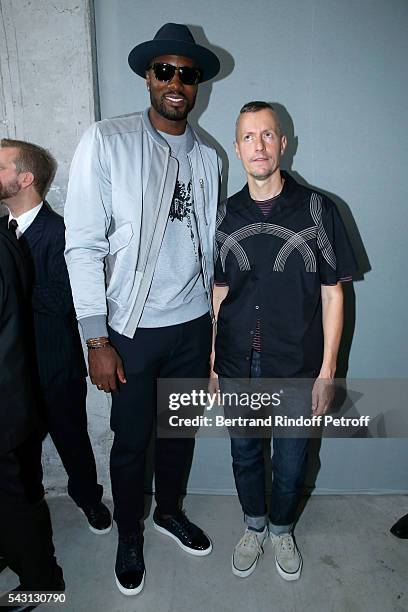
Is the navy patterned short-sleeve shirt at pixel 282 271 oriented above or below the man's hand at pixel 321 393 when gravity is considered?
above

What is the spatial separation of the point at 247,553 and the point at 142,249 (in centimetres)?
161

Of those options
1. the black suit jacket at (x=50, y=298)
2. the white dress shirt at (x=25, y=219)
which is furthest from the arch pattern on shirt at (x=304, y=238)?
the white dress shirt at (x=25, y=219)

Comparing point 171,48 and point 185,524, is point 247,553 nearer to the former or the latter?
point 185,524

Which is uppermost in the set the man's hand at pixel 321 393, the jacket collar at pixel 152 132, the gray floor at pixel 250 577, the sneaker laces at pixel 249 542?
the jacket collar at pixel 152 132

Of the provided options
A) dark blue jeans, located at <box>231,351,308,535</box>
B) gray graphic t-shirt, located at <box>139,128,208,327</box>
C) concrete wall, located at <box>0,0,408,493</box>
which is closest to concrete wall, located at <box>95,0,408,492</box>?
concrete wall, located at <box>0,0,408,493</box>

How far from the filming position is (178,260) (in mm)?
2014

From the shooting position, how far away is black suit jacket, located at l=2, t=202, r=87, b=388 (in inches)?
83.0

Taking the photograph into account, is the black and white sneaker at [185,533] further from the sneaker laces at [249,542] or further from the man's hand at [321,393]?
the man's hand at [321,393]

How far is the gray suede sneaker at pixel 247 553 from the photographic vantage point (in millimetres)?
2250

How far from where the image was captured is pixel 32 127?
90.2 inches

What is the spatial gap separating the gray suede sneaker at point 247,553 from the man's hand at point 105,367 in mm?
1124

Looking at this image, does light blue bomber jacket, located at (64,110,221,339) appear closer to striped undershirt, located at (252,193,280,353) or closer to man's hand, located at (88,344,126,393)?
man's hand, located at (88,344,126,393)

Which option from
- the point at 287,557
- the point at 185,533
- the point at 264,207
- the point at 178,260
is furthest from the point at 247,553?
the point at 264,207

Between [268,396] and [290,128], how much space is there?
138 cm
